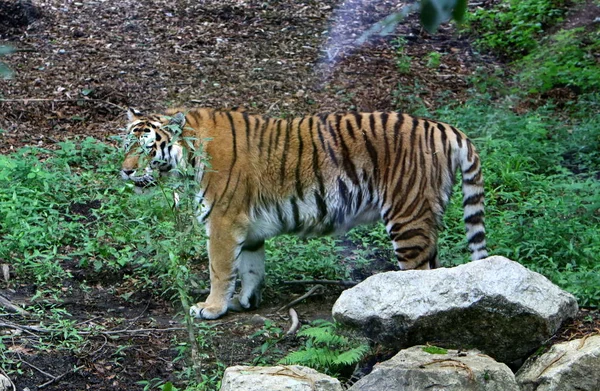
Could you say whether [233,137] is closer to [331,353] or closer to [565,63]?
[331,353]

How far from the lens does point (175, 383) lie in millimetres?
4527

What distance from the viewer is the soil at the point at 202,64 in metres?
8.84

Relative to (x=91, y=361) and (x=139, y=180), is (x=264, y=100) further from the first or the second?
(x=91, y=361)

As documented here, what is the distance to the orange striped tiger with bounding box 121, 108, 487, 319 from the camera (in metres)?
5.55

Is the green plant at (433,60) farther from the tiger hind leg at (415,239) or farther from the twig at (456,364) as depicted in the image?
the twig at (456,364)

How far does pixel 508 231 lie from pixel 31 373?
3621 mm

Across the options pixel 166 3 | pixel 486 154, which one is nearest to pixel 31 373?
pixel 486 154

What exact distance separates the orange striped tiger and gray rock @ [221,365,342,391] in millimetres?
1703

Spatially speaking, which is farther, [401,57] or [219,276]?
[401,57]

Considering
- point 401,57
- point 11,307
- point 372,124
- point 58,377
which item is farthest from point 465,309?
point 401,57

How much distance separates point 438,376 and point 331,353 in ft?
2.36

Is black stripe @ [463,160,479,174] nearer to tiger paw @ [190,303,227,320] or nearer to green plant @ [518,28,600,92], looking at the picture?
tiger paw @ [190,303,227,320]

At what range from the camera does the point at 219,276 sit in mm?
5617

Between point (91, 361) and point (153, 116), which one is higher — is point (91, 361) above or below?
below
